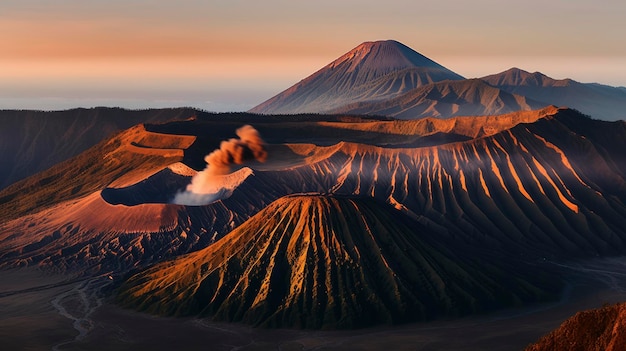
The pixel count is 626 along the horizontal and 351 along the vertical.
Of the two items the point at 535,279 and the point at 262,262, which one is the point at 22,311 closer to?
the point at 262,262

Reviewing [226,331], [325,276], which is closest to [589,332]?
[226,331]

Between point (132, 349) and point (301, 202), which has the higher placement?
point (301, 202)

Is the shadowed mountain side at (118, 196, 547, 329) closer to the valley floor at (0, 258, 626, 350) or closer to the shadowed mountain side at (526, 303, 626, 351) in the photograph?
the valley floor at (0, 258, 626, 350)

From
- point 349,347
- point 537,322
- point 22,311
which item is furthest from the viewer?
point 22,311

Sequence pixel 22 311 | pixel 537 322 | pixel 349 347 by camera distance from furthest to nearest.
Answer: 1. pixel 22 311
2. pixel 537 322
3. pixel 349 347

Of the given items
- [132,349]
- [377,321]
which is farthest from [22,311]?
[377,321]

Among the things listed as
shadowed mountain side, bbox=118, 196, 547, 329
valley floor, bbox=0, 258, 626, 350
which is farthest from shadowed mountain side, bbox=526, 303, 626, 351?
shadowed mountain side, bbox=118, 196, 547, 329

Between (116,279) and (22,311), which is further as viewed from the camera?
(116,279)

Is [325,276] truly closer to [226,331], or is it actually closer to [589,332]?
[226,331]
